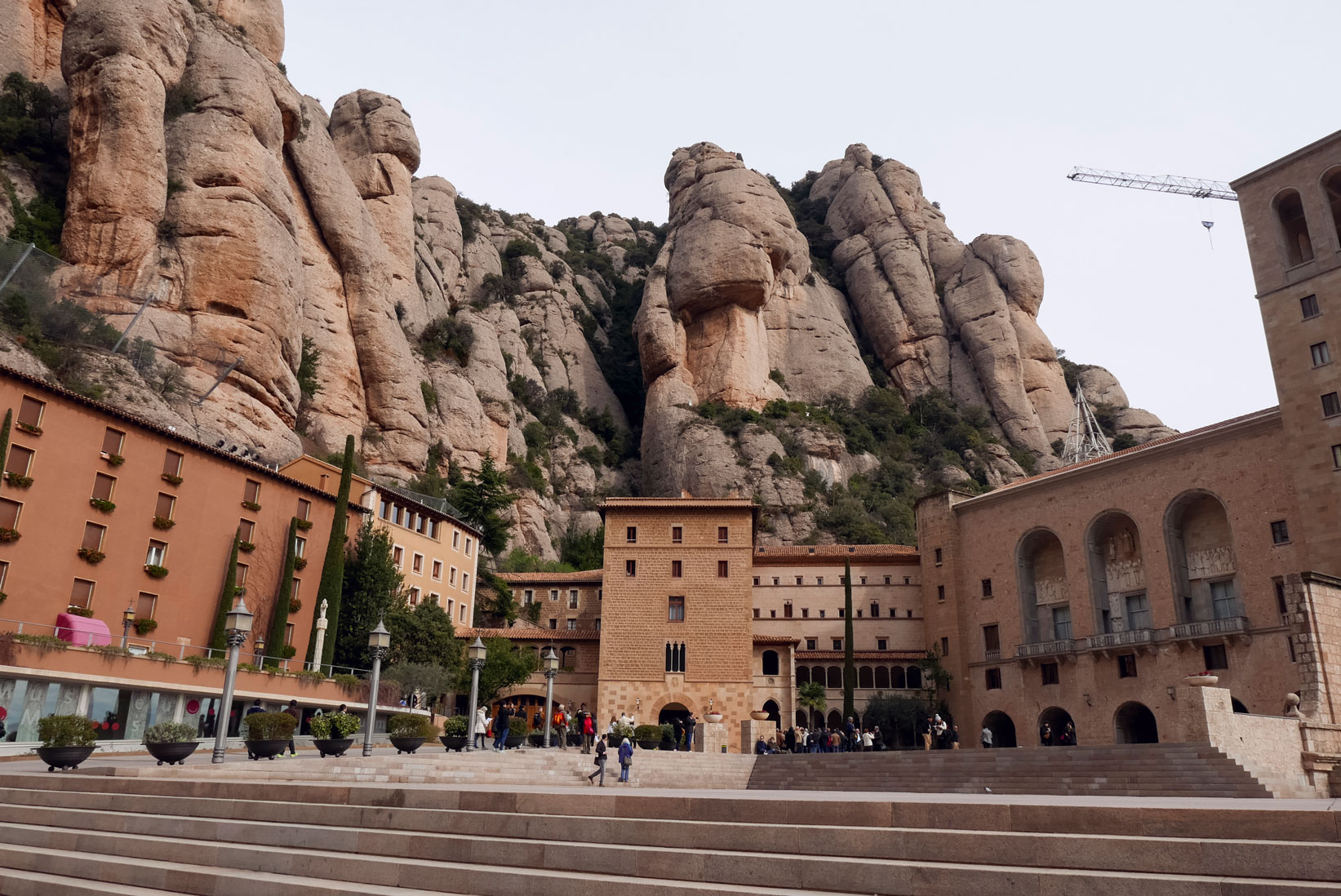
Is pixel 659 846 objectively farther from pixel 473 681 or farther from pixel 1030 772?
pixel 1030 772

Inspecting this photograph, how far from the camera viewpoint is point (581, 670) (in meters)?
45.1

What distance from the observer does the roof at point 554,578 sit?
50688 millimetres

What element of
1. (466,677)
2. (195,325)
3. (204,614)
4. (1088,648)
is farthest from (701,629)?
(195,325)

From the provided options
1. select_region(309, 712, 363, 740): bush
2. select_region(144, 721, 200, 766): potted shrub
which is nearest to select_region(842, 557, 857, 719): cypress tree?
select_region(309, 712, 363, 740): bush

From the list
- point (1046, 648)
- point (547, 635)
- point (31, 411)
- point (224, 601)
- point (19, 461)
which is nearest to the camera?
point (19, 461)

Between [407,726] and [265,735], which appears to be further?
[407,726]

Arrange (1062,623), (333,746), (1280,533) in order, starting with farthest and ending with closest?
(1062,623), (1280,533), (333,746)

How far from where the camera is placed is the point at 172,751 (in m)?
16.0

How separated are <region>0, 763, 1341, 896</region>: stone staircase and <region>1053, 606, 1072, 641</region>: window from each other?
35731mm

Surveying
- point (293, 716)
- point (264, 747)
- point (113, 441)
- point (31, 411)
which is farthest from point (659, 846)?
point (113, 441)

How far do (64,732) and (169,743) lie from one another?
195 cm

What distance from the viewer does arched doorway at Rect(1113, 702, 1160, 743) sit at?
38.3 m

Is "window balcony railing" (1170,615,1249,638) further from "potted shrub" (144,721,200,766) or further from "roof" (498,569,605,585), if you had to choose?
"potted shrub" (144,721,200,766)

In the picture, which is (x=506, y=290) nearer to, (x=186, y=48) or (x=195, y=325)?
(x=186, y=48)
